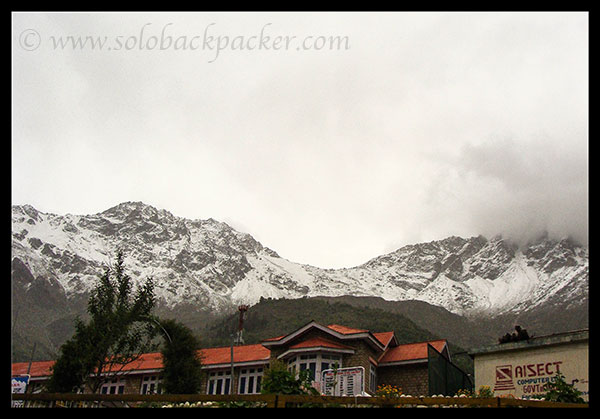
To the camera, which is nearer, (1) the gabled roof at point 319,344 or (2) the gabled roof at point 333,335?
(1) the gabled roof at point 319,344

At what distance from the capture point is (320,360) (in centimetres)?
2905

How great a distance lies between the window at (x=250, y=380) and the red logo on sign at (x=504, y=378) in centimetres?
1297

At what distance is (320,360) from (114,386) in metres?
14.6

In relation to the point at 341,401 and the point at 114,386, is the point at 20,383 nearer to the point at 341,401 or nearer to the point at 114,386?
the point at 341,401

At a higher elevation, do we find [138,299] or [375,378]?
[138,299]

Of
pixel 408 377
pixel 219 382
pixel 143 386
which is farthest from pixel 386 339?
pixel 143 386

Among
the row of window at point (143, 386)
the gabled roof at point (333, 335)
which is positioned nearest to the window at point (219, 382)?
the row of window at point (143, 386)

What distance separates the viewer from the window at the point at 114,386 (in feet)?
116

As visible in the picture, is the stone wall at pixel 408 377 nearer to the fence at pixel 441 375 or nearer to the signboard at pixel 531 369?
the fence at pixel 441 375
